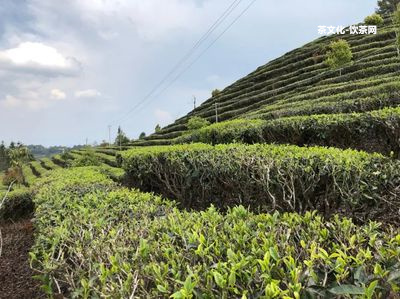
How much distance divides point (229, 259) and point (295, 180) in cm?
391

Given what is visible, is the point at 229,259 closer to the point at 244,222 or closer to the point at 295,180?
the point at 244,222

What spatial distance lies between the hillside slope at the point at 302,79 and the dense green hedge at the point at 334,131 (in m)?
7.02

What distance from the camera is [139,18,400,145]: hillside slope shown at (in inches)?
1152

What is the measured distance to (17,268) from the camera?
724 centimetres

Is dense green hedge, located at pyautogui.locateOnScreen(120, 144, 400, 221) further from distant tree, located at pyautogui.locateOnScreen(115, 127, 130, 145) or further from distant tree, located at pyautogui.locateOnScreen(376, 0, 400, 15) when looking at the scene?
distant tree, located at pyautogui.locateOnScreen(376, 0, 400, 15)

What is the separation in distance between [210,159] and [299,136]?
5180 millimetres

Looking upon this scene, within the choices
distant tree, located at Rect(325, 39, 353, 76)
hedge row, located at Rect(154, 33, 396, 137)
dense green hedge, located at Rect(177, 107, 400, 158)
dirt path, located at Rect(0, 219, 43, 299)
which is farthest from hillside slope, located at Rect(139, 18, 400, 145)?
dirt path, located at Rect(0, 219, 43, 299)

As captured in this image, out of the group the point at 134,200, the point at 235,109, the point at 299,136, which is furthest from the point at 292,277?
the point at 235,109

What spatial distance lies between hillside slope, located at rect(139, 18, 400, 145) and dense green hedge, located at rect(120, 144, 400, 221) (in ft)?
41.5

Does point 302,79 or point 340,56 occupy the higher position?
point 340,56

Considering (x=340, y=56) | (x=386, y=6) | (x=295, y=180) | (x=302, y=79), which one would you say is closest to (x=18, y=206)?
(x=295, y=180)

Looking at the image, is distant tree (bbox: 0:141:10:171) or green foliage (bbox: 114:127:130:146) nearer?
green foliage (bbox: 114:127:130:146)

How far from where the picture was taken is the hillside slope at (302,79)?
29272 millimetres

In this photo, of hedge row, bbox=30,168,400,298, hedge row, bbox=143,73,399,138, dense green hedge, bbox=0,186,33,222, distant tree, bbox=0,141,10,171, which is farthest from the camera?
distant tree, bbox=0,141,10,171
